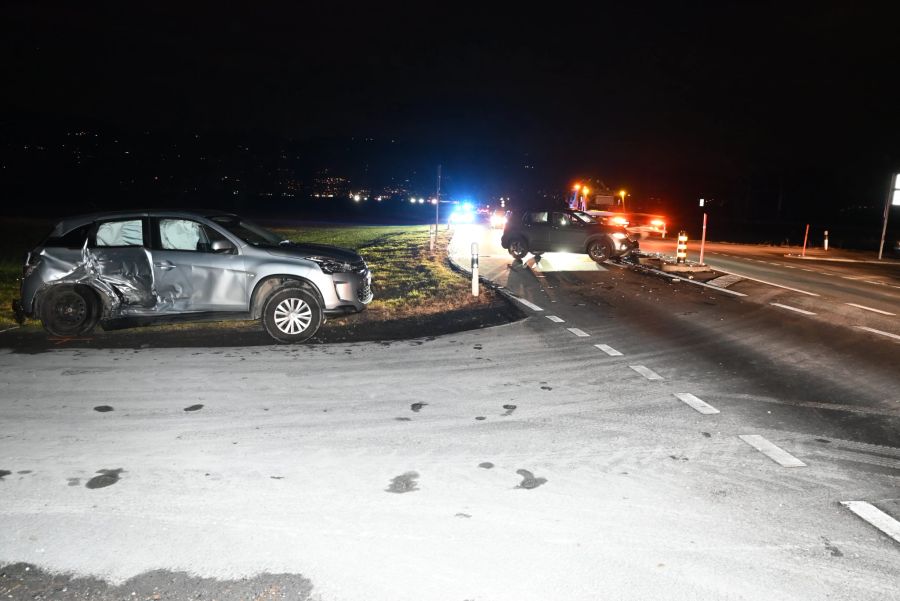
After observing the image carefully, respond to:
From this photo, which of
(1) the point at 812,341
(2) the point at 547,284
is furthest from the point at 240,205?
(1) the point at 812,341

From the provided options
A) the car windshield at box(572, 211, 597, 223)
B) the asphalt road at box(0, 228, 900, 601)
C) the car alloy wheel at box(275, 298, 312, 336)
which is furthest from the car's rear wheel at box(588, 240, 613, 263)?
the car alloy wheel at box(275, 298, 312, 336)

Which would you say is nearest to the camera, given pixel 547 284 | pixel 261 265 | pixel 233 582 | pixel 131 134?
pixel 233 582

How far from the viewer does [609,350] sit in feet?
27.0

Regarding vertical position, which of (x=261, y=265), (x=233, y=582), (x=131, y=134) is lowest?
(x=233, y=582)

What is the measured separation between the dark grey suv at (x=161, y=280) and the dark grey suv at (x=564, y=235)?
12622mm

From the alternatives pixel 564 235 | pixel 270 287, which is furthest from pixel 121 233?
pixel 564 235

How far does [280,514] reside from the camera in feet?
12.7

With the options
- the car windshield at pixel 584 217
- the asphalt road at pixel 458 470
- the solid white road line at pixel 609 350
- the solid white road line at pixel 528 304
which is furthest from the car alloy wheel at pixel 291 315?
the car windshield at pixel 584 217

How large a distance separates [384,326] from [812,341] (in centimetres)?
632

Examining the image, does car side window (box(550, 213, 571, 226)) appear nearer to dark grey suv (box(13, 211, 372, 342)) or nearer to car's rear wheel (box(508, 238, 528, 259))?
car's rear wheel (box(508, 238, 528, 259))

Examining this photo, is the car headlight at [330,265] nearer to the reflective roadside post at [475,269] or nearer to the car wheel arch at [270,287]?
the car wheel arch at [270,287]

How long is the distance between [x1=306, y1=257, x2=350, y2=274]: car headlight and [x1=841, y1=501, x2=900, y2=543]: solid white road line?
6.45m

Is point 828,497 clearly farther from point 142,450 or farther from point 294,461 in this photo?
point 142,450

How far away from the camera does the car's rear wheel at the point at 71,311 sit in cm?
834
